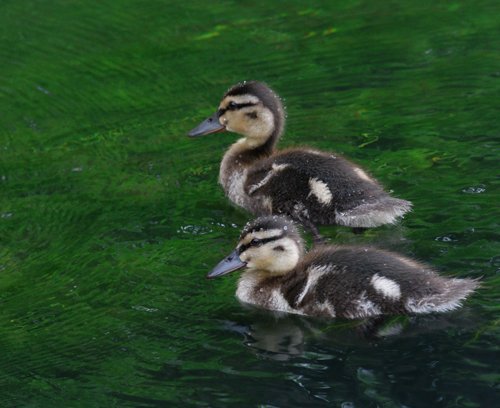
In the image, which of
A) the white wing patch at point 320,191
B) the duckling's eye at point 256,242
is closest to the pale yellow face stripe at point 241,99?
the white wing patch at point 320,191

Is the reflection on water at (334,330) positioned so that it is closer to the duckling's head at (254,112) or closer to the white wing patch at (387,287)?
the white wing patch at (387,287)

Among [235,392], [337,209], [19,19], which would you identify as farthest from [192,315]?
[19,19]

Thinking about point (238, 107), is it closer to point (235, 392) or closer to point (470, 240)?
point (470, 240)

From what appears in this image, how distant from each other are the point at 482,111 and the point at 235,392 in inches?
135

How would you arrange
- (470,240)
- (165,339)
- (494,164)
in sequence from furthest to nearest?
(494,164) < (470,240) < (165,339)

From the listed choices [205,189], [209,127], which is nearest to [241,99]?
[209,127]

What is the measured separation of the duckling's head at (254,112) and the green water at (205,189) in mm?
354

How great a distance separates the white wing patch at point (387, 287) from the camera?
223 inches

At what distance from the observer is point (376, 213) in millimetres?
6590

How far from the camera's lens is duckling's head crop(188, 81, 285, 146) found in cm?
761

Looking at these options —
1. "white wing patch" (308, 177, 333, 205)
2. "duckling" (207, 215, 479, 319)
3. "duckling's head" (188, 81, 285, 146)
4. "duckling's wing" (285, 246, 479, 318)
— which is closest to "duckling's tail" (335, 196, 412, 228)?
"white wing patch" (308, 177, 333, 205)

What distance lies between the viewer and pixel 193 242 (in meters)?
6.68

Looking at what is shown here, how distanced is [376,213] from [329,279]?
2.81 ft

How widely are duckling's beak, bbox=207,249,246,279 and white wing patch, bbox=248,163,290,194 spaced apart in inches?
38.5
